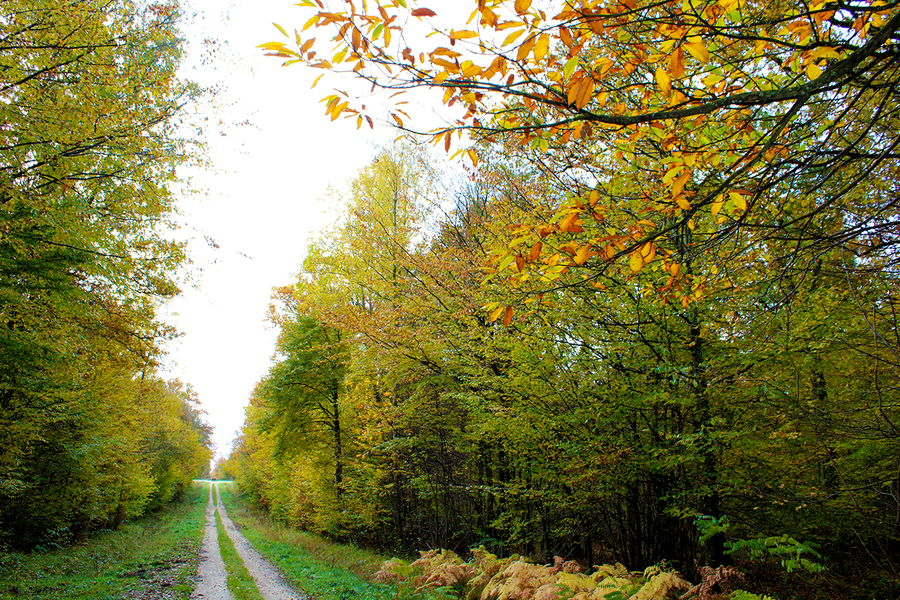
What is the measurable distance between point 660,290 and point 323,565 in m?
12.5

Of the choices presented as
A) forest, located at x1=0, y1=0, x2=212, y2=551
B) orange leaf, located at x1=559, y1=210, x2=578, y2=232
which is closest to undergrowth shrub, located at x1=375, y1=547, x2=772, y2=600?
orange leaf, located at x1=559, y1=210, x2=578, y2=232

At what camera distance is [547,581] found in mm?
5637

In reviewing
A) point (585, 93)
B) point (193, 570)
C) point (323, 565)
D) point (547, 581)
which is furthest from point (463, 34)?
point (193, 570)

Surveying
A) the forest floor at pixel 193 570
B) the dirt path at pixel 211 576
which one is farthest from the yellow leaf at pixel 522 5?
the dirt path at pixel 211 576

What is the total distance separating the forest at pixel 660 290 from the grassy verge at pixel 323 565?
58.5 inches

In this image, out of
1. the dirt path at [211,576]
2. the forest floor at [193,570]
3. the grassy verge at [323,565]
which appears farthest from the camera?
the dirt path at [211,576]

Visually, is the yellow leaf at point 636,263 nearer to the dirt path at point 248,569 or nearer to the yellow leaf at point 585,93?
the yellow leaf at point 585,93

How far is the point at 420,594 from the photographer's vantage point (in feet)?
22.6

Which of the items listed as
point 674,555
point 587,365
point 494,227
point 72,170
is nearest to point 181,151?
point 72,170

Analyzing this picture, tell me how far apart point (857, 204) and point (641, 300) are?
2362 mm

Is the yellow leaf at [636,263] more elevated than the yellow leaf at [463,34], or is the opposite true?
the yellow leaf at [463,34]

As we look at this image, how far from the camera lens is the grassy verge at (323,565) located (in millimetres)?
8359

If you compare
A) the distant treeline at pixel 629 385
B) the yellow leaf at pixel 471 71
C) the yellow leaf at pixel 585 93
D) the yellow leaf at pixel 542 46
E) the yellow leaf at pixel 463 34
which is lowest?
the distant treeline at pixel 629 385

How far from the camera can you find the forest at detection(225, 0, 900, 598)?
178 cm
